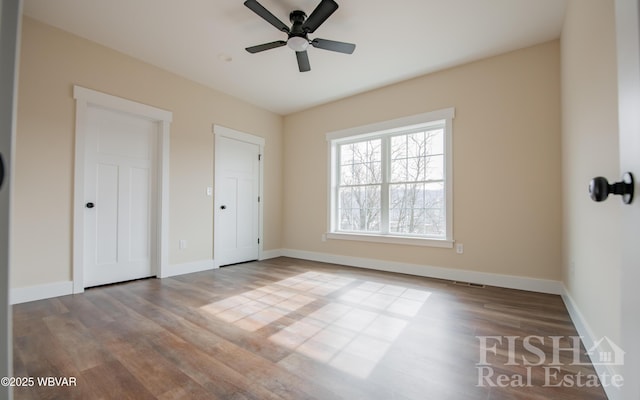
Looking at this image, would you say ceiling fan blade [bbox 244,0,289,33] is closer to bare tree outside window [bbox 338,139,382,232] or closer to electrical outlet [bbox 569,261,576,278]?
bare tree outside window [bbox 338,139,382,232]

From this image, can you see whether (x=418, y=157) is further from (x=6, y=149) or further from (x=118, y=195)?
(x=6, y=149)

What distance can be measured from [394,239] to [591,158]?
256 cm

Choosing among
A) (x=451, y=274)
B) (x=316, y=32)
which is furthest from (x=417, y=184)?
(x=316, y=32)

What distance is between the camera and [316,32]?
10.2 ft

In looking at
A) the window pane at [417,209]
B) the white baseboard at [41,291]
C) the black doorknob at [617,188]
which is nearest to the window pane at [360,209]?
the window pane at [417,209]

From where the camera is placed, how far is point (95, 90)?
3273 millimetres

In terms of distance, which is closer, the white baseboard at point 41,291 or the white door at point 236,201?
the white baseboard at point 41,291

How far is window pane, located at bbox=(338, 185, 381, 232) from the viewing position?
460 cm

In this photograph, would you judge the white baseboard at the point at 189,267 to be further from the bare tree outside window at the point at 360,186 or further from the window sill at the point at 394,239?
the bare tree outside window at the point at 360,186

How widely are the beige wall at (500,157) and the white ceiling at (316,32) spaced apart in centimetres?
24

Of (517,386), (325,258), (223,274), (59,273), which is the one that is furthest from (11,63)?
(325,258)

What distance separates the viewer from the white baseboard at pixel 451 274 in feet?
10.3
